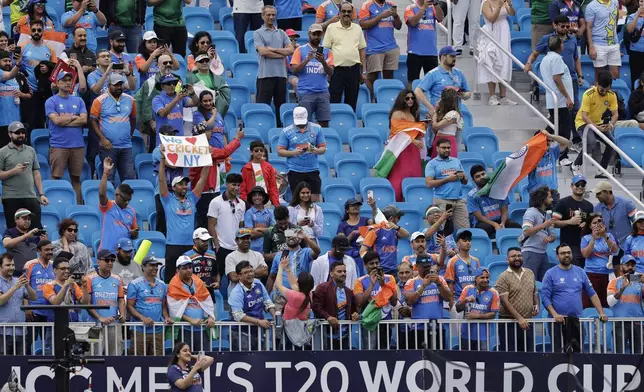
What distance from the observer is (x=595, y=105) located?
22719mm

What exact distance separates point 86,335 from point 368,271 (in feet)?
10.9

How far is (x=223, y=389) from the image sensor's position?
18781 mm

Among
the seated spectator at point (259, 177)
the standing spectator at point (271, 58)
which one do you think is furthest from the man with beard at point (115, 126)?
the standing spectator at point (271, 58)

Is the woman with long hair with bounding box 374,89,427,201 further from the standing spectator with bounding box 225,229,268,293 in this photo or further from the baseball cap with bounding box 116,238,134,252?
the baseball cap with bounding box 116,238,134,252

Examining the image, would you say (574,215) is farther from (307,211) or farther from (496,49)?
(496,49)

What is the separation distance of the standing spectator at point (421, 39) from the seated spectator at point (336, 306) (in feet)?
17.8

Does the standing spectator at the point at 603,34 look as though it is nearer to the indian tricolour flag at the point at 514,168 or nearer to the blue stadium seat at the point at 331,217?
the indian tricolour flag at the point at 514,168

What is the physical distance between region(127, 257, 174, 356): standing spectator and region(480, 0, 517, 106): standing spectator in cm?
673

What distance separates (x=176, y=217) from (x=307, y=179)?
197 centimetres

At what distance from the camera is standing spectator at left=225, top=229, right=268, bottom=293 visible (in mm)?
19438

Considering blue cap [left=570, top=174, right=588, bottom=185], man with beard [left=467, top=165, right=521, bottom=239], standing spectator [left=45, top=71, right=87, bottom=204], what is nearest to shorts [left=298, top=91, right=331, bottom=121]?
man with beard [left=467, top=165, right=521, bottom=239]

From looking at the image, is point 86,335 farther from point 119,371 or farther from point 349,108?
point 349,108

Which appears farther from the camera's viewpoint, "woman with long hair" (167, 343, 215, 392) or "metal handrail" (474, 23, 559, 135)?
"metal handrail" (474, 23, 559, 135)

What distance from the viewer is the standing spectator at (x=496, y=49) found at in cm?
2370
